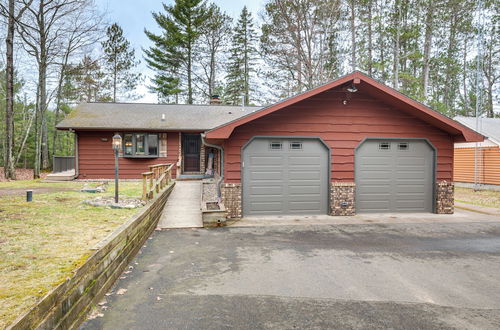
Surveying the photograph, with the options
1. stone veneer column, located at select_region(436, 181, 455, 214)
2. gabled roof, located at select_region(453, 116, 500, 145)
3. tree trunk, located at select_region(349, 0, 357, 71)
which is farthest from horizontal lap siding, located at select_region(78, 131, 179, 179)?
gabled roof, located at select_region(453, 116, 500, 145)

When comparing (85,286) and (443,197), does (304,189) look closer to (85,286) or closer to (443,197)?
(443,197)

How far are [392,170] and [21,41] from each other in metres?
20.2

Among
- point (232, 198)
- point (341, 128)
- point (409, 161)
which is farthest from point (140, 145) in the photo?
point (409, 161)

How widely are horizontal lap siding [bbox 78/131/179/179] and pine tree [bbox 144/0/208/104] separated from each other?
11.4 meters

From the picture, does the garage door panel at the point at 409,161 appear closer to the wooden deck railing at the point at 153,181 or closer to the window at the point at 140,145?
the wooden deck railing at the point at 153,181

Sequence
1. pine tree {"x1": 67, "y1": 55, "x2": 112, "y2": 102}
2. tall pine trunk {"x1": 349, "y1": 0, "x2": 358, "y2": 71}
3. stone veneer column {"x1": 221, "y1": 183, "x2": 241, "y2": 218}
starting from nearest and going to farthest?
stone veneer column {"x1": 221, "y1": 183, "x2": 241, "y2": 218}
tall pine trunk {"x1": 349, "y1": 0, "x2": 358, "y2": 71}
pine tree {"x1": 67, "y1": 55, "x2": 112, "y2": 102}

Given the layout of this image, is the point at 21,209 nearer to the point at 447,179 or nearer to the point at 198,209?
the point at 198,209

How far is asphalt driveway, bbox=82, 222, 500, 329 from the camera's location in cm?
291

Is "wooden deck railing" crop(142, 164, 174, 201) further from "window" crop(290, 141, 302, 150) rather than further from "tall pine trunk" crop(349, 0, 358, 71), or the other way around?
"tall pine trunk" crop(349, 0, 358, 71)

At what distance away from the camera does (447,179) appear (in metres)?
8.72

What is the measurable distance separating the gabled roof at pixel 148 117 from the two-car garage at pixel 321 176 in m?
6.68

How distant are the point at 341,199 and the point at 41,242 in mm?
7105

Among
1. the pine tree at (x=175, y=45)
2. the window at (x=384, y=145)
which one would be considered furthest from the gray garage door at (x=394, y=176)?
the pine tree at (x=175, y=45)

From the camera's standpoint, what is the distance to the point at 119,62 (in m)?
25.7
